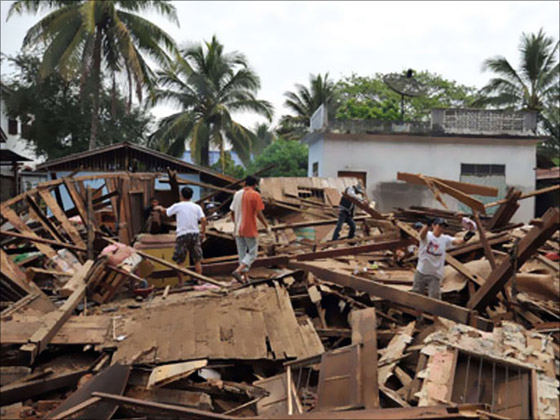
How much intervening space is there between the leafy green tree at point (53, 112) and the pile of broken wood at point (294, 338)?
18.2m

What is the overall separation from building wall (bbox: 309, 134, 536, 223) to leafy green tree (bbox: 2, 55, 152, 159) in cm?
1210

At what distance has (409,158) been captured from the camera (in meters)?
18.0

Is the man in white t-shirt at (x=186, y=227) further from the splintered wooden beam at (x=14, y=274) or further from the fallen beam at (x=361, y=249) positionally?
the splintered wooden beam at (x=14, y=274)

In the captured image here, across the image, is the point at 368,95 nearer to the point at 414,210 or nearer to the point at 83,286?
the point at 414,210

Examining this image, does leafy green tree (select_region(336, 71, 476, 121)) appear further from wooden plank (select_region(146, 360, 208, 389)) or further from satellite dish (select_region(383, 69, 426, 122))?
wooden plank (select_region(146, 360, 208, 389))

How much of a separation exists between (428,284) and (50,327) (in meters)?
4.37

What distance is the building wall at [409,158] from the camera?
17.8m

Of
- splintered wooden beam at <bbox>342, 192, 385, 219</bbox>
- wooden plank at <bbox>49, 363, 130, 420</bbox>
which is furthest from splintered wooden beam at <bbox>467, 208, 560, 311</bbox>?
wooden plank at <bbox>49, 363, 130, 420</bbox>

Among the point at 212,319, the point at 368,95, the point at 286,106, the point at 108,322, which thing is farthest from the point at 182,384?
the point at 368,95

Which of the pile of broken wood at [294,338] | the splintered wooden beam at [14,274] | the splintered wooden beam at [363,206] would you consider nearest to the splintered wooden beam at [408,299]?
the pile of broken wood at [294,338]

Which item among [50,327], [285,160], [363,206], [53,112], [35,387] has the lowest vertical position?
[35,387]

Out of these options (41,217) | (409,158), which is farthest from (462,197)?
(409,158)

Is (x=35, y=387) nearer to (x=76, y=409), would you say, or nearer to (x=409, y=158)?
(x=76, y=409)

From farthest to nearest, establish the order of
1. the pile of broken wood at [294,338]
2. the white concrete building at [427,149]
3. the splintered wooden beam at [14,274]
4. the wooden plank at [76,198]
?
1. the white concrete building at [427,149]
2. the wooden plank at [76,198]
3. the splintered wooden beam at [14,274]
4. the pile of broken wood at [294,338]
